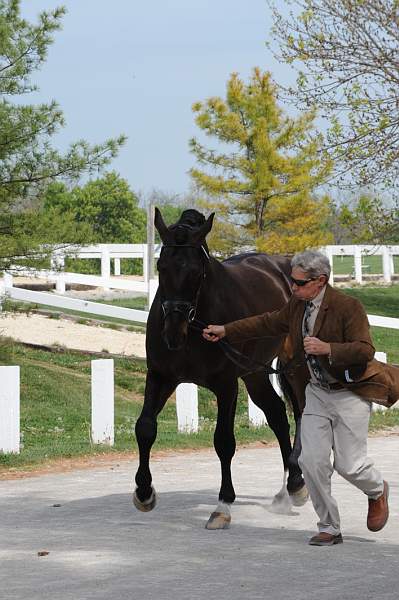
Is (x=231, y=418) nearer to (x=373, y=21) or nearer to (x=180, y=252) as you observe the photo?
(x=180, y=252)

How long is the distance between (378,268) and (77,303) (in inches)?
1485

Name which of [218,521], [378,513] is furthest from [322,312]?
[218,521]

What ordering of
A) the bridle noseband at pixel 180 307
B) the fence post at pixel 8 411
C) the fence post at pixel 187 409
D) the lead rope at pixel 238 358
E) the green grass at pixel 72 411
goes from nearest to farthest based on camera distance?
the bridle noseband at pixel 180 307 < the lead rope at pixel 238 358 < the fence post at pixel 8 411 < the green grass at pixel 72 411 < the fence post at pixel 187 409

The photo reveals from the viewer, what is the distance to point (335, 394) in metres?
7.77

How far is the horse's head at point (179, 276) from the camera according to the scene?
836cm

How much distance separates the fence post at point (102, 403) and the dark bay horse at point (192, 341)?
431cm

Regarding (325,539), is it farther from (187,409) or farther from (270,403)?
(187,409)

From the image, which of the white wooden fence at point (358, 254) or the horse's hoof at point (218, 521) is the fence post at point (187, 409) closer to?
the horse's hoof at point (218, 521)

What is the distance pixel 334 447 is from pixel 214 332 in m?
1.26

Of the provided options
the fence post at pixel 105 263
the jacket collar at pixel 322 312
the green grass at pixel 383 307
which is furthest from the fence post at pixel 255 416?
the fence post at pixel 105 263

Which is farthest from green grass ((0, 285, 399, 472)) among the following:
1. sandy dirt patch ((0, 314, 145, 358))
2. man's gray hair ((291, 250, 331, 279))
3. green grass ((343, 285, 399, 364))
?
man's gray hair ((291, 250, 331, 279))

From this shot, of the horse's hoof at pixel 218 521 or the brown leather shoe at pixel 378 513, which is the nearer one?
the brown leather shoe at pixel 378 513

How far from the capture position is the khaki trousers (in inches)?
303

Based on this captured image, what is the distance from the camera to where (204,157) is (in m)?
40.8
